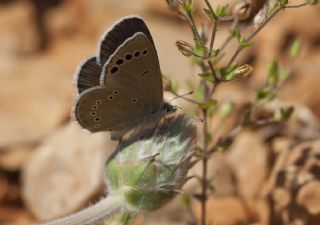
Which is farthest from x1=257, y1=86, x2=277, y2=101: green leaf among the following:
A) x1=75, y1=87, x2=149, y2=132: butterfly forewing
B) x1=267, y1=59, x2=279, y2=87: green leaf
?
x1=75, y1=87, x2=149, y2=132: butterfly forewing

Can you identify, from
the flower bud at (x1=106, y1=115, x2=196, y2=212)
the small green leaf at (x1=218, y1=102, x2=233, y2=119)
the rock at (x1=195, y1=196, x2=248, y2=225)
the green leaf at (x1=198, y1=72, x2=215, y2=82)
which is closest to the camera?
the green leaf at (x1=198, y1=72, x2=215, y2=82)

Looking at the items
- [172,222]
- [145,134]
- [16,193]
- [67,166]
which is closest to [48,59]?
[16,193]

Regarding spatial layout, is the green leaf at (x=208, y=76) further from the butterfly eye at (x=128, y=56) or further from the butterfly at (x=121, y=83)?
the butterfly eye at (x=128, y=56)

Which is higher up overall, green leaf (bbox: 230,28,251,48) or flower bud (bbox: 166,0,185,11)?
flower bud (bbox: 166,0,185,11)

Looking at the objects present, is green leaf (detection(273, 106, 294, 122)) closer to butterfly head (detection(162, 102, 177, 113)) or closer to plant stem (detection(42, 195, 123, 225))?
butterfly head (detection(162, 102, 177, 113))

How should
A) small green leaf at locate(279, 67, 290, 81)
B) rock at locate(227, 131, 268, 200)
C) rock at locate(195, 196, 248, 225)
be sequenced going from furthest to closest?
rock at locate(227, 131, 268, 200)
rock at locate(195, 196, 248, 225)
small green leaf at locate(279, 67, 290, 81)
